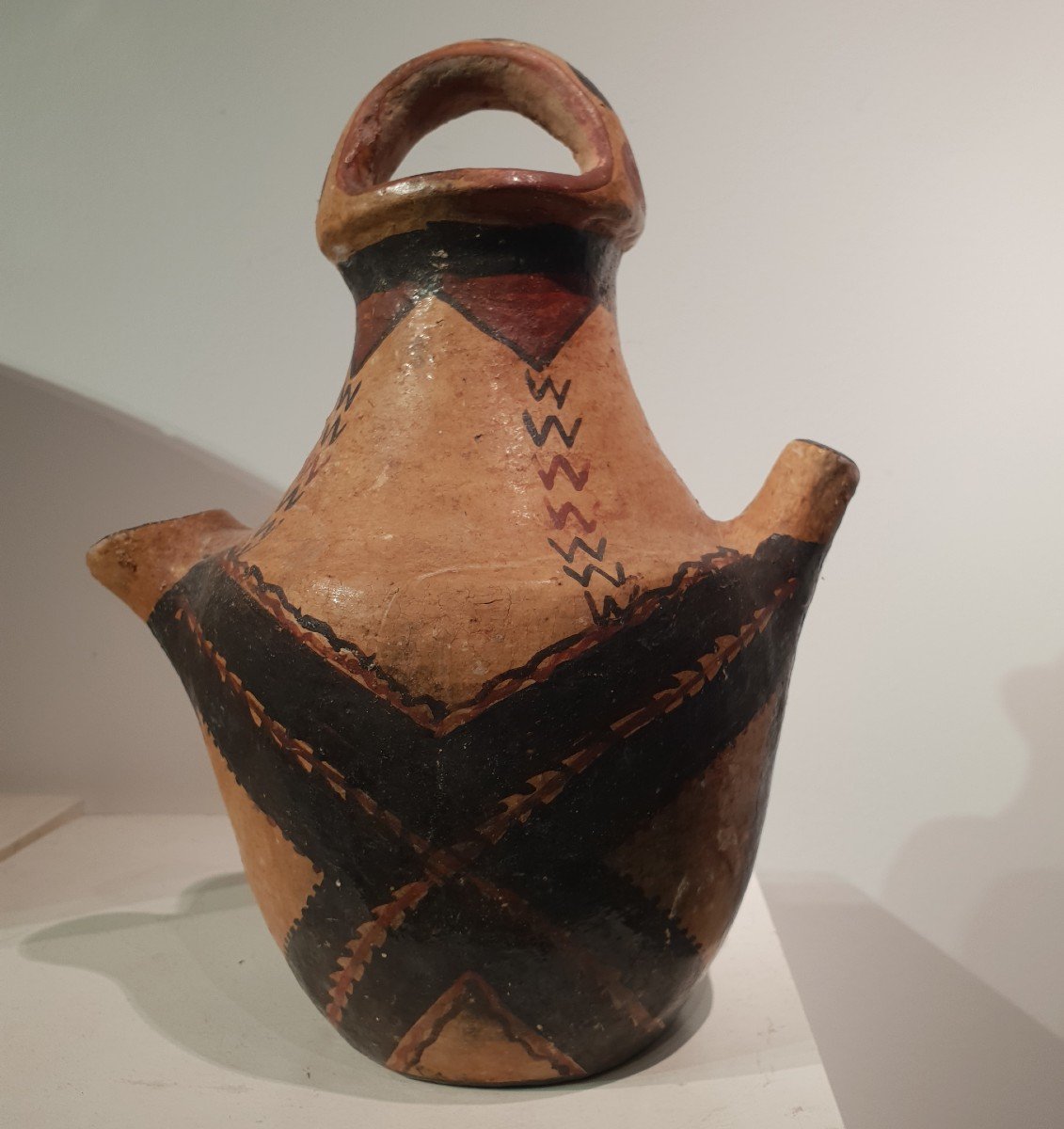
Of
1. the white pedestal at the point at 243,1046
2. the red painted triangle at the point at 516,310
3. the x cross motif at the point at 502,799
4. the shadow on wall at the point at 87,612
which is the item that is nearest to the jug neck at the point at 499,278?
the red painted triangle at the point at 516,310

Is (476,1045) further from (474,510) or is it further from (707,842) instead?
(474,510)

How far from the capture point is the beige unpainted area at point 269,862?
0.79m

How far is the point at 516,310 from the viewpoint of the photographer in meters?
0.83

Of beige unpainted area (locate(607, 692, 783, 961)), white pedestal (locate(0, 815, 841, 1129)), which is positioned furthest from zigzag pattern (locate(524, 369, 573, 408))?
white pedestal (locate(0, 815, 841, 1129))

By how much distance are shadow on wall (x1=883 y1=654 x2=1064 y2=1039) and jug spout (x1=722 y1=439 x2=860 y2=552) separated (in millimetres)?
663

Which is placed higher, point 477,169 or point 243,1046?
point 477,169

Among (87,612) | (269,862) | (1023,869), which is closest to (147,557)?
(269,862)

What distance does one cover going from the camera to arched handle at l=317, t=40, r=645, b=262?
804mm

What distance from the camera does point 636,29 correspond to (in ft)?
4.58

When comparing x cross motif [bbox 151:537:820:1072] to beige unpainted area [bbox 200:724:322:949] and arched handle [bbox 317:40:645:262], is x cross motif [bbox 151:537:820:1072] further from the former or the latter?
arched handle [bbox 317:40:645:262]

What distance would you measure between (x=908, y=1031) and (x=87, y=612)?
1.29 metres

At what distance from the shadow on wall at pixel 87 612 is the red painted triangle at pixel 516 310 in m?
0.79

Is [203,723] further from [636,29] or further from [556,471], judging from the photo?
[636,29]

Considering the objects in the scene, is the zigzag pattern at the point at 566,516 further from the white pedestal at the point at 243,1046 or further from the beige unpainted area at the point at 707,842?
the white pedestal at the point at 243,1046
